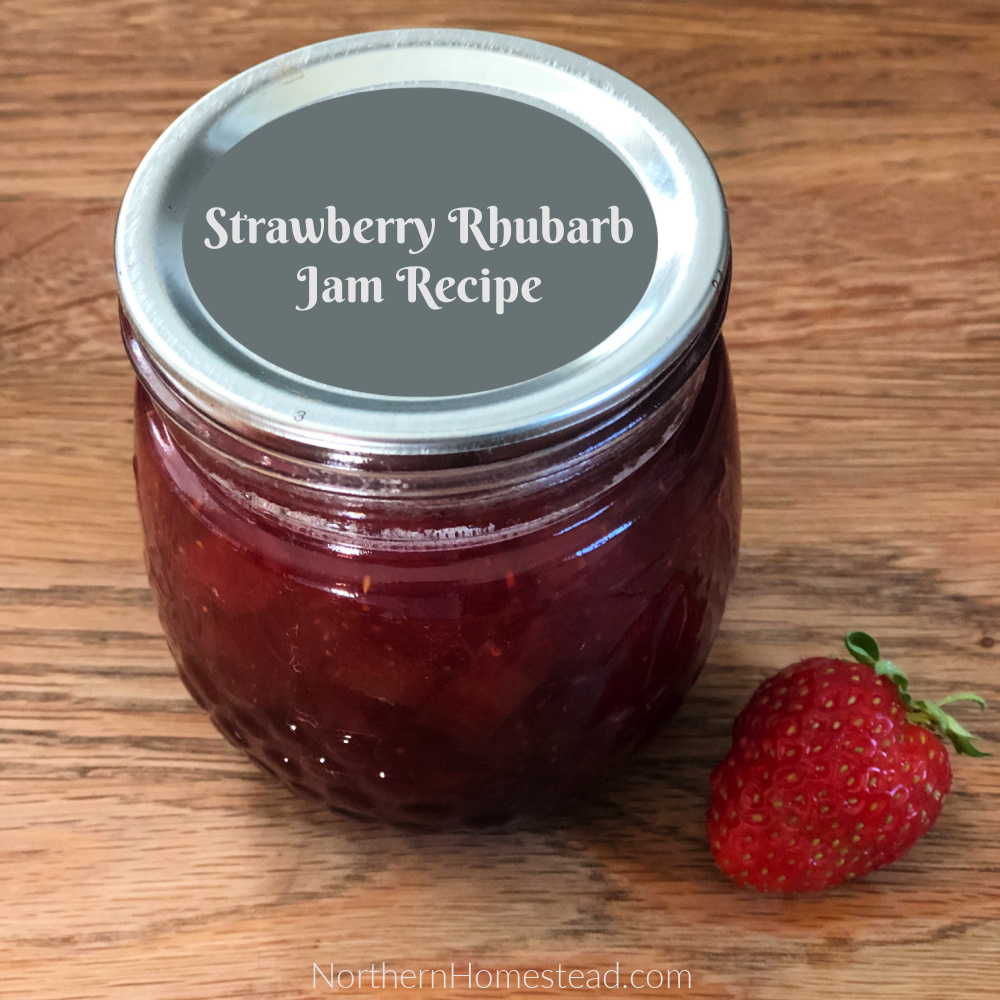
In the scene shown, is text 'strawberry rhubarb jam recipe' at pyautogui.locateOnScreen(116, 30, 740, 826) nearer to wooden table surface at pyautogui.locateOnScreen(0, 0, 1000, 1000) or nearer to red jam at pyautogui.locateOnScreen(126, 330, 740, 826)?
red jam at pyautogui.locateOnScreen(126, 330, 740, 826)

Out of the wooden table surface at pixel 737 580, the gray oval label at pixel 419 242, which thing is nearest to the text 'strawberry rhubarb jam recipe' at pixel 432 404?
the gray oval label at pixel 419 242

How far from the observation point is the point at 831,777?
2.47 ft

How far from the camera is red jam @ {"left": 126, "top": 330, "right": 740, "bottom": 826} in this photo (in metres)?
0.64

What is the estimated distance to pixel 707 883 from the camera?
82 centimetres

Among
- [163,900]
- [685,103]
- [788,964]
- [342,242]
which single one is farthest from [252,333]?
[685,103]

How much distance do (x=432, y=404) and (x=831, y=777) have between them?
0.34m

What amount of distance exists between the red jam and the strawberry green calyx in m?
0.10

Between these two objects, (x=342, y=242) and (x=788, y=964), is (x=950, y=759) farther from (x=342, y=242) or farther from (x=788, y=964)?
(x=342, y=242)

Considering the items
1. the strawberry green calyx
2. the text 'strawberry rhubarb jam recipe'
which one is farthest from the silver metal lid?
the strawberry green calyx

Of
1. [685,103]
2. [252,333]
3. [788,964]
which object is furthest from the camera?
[685,103]

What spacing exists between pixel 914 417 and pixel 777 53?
437 mm

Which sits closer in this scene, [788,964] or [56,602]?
[788,964]

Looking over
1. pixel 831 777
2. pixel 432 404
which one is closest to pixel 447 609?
pixel 432 404

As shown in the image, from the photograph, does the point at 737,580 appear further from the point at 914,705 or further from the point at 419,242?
the point at 419,242
